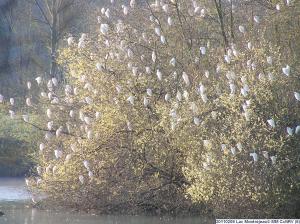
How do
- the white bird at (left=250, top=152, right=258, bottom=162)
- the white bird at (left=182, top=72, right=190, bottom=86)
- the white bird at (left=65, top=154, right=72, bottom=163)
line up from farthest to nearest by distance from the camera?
the white bird at (left=65, top=154, right=72, bottom=163) < the white bird at (left=182, top=72, right=190, bottom=86) < the white bird at (left=250, top=152, right=258, bottom=162)

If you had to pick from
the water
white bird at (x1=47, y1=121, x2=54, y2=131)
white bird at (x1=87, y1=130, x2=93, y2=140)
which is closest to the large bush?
white bird at (x1=87, y1=130, x2=93, y2=140)

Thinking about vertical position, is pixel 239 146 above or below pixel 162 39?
below

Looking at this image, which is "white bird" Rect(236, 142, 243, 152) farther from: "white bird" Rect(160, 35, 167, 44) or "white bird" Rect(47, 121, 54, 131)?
"white bird" Rect(47, 121, 54, 131)

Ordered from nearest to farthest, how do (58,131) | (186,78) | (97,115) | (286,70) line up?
(286,70) → (186,78) → (97,115) → (58,131)

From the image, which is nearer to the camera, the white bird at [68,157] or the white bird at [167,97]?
the white bird at [167,97]

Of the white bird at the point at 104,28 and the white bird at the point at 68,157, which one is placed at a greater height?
the white bird at the point at 104,28

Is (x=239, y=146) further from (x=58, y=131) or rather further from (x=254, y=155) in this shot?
(x=58, y=131)

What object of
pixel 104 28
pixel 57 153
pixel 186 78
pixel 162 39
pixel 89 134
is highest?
pixel 104 28

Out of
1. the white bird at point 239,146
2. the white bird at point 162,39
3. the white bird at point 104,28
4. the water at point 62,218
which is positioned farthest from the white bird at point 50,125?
the white bird at point 239,146

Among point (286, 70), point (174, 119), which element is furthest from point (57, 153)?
point (286, 70)

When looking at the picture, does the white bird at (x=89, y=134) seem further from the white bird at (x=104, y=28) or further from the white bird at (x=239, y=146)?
the white bird at (x=239, y=146)

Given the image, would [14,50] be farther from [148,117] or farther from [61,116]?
[148,117]

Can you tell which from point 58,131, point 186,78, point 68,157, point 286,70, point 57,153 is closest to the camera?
point 286,70

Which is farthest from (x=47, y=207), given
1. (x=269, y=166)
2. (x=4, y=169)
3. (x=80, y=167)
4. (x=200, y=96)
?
(x=4, y=169)
